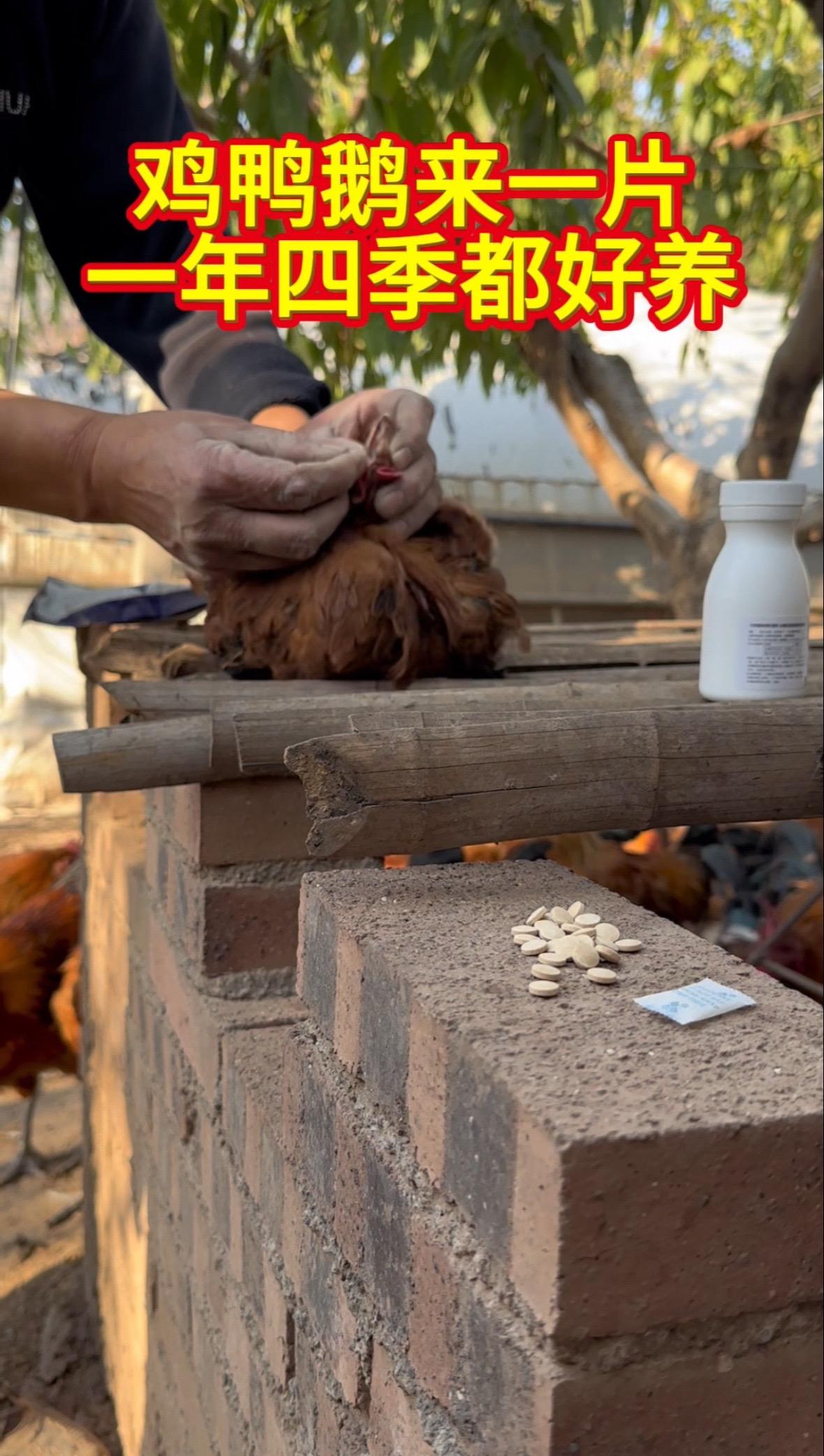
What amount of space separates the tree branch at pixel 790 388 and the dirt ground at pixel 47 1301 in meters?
2.43

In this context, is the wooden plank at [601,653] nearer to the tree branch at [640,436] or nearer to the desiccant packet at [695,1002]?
the desiccant packet at [695,1002]

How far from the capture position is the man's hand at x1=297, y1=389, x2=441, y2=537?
1652 mm

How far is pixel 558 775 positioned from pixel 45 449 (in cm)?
91

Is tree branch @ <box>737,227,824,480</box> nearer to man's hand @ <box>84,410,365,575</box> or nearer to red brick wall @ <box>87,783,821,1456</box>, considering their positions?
man's hand @ <box>84,410,365,575</box>

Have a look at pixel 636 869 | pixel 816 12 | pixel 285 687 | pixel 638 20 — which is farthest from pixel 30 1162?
pixel 816 12

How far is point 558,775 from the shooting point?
971 millimetres

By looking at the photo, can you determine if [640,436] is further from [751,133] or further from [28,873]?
[28,873]

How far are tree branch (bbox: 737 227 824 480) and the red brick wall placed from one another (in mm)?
2257

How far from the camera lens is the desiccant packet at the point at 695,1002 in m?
0.65

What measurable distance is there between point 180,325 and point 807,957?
1839 millimetres

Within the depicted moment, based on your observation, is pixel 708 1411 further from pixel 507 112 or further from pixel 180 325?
pixel 507 112

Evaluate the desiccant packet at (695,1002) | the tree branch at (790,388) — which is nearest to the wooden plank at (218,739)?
the desiccant packet at (695,1002)

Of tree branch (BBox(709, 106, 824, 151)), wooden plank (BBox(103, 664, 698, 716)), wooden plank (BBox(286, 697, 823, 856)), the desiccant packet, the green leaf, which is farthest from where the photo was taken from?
tree branch (BBox(709, 106, 824, 151))

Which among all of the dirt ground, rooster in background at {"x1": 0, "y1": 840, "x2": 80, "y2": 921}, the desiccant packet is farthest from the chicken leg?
the desiccant packet
